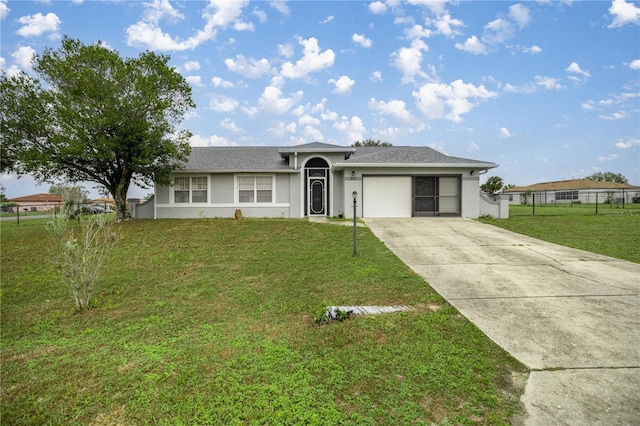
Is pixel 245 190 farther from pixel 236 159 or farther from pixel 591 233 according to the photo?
pixel 591 233

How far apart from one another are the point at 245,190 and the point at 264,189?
98 cm

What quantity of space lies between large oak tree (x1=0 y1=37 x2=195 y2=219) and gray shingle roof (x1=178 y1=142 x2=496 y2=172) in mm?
2468

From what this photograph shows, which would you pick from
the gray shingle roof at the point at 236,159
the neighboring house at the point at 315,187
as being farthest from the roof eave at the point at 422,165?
the gray shingle roof at the point at 236,159

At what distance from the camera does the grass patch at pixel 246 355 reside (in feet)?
8.04

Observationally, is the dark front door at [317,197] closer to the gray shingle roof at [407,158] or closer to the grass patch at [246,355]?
the gray shingle roof at [407,158]

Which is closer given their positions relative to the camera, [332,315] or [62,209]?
[332,315]

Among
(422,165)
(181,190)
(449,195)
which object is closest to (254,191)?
(181,190)

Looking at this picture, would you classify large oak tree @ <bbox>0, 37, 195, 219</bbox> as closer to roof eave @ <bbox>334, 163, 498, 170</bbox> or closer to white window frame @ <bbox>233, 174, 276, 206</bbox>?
white window frame @ <bbox>233, 174, 276, 206</bbox>

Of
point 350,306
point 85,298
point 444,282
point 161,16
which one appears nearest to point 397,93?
point 161,16

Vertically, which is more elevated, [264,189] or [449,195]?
[264,189]

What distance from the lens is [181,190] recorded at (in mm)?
16531

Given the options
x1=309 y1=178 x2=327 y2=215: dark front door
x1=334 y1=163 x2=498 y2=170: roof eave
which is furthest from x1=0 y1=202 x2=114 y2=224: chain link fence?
x1=334 y1=163 x2=498 y2=170: roof eave

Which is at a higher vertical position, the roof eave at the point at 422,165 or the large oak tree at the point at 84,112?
the large oak tree at the point at 84,112

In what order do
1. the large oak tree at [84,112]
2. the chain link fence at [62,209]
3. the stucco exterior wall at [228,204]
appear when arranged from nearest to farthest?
the chain link fence at [62,209]
the large oak tree at [84,112]
the stucco exterior wall at [228,204]
